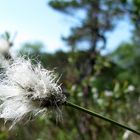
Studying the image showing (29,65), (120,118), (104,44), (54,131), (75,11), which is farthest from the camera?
(75,11)

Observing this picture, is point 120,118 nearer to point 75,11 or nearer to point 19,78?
point 19,78

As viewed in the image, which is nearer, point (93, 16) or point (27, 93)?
point (27, 93)

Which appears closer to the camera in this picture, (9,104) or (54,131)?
(9,104)

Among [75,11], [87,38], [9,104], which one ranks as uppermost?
[9,104]

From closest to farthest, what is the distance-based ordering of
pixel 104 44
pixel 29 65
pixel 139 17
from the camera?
pixel 29 65 < pixel 139 17 < pixel 104 44

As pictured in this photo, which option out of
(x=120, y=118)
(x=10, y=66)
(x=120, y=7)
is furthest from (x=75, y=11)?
(x=10, y=66)

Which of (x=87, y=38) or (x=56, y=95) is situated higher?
(x=56, y=95)
